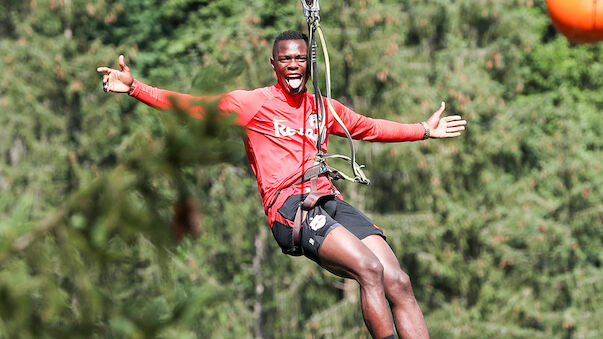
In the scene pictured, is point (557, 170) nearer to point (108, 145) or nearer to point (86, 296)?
point (108, 145)

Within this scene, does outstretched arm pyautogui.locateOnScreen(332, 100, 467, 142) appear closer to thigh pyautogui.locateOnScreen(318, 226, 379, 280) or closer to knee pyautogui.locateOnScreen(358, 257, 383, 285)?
thigh pyautogui.locateOnScreen(318, 226, 379, 280)

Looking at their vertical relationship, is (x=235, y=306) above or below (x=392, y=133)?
below

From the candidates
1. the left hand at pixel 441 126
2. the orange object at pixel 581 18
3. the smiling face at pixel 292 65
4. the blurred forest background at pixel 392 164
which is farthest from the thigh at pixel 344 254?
the blurred forest background at pixel 392 164

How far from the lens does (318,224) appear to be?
5043mm

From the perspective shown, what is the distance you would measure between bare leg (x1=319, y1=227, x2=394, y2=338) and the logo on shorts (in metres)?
0.07

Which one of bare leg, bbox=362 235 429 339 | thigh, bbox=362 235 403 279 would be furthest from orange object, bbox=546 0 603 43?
bare leg, bbox=362 235 429 339

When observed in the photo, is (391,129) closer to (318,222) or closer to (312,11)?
(312,11)

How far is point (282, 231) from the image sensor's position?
522 centimetres

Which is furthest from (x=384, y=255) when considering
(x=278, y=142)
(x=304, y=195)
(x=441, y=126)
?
(x=441, y=126)

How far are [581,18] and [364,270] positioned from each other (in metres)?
2.50

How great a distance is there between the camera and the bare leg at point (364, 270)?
4.76m

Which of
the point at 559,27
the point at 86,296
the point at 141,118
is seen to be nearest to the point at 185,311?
the point at 86,296

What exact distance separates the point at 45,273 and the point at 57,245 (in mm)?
80

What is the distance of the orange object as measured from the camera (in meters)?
6.39
